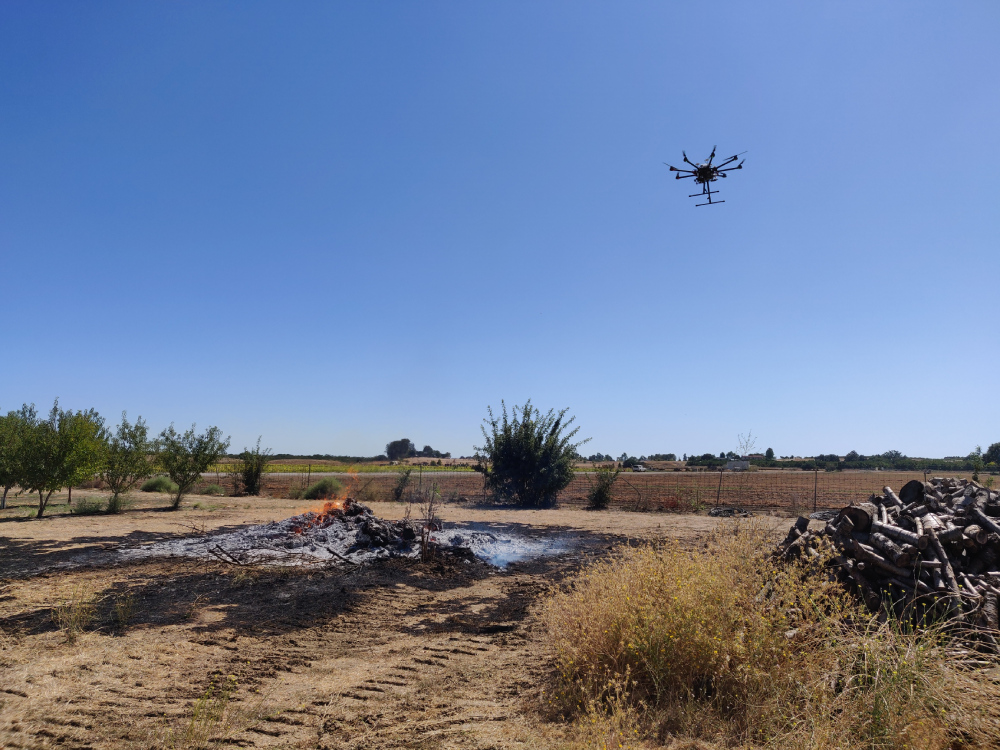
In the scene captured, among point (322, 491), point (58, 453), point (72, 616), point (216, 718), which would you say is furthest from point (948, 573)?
point (322, 491)

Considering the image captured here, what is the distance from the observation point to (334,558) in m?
10.9

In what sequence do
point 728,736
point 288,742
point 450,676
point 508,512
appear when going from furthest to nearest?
point 508,512 → point 450,676 → point 288,742 → point 728,736

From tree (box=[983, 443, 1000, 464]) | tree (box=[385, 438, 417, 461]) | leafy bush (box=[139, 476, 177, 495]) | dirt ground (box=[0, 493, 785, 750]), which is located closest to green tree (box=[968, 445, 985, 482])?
dirt ground (box=[0, 493, 785, 750])

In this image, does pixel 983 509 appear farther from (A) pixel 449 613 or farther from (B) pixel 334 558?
(B) pixel 334 558

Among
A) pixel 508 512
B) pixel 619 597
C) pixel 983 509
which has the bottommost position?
pixel 508 512

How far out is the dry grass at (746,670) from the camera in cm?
355

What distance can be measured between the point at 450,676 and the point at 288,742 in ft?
5.75

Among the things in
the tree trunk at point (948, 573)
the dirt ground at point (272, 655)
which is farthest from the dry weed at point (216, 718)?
the tree trunk at point (948, 573)

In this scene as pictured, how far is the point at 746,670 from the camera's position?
418 cm

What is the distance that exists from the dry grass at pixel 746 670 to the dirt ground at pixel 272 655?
61 centimetres

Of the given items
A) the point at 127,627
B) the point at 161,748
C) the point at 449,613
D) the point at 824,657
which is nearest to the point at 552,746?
the point at 824,657

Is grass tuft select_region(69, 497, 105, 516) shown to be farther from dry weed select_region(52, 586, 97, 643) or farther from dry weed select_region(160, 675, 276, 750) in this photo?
dry weed select_region(160, 675, 276, 750)

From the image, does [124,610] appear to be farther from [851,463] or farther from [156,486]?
[851,463]

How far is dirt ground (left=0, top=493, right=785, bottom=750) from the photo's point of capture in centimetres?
423
